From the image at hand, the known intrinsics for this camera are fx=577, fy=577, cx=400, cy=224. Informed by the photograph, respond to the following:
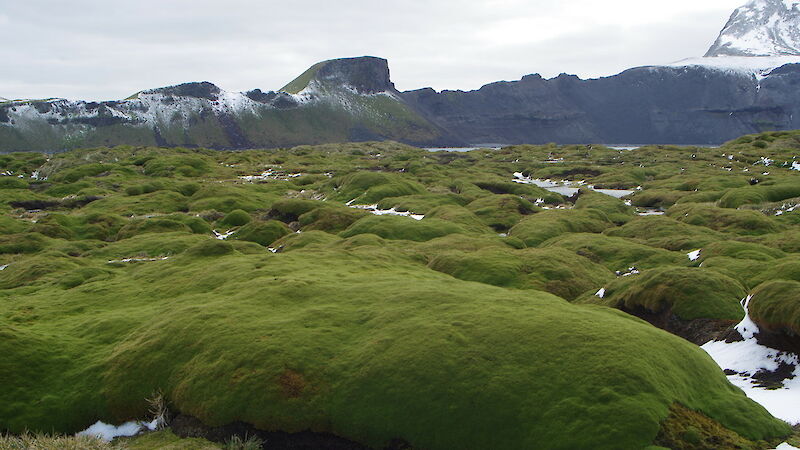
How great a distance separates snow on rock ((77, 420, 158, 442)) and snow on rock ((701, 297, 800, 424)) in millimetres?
19458

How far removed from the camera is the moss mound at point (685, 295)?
25.8 metres

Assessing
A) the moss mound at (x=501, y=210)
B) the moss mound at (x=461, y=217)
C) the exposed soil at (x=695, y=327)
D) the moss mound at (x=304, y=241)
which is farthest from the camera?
the moss mound at (x=501, y=210)

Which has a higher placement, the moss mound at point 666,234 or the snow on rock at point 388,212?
the snow on rock at point 388,212

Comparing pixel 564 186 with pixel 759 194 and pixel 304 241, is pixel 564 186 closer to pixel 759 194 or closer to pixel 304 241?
pixel 759 194

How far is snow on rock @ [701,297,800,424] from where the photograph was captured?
59.7 feet

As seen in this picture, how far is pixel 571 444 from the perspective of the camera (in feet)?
47.5

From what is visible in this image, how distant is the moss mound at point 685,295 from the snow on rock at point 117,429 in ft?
70.9

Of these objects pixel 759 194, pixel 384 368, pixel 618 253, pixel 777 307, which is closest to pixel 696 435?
pixel 384 368

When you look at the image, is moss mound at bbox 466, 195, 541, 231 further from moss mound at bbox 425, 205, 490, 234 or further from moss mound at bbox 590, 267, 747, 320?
moss mound at bbox 590, 267, 747, 320

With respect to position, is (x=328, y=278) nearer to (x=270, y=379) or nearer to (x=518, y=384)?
(x=270, y=379)

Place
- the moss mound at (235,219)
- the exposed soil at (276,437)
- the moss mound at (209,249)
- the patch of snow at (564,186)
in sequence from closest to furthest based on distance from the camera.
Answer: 1. the exposed soil at (276,437)
2. the moss mound at (209,249)
3. the moss mound at (235,219)
4. the patch of snow at (564,186)

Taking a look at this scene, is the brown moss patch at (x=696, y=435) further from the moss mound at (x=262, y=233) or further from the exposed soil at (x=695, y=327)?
the moss mound at (x=262, y=233)

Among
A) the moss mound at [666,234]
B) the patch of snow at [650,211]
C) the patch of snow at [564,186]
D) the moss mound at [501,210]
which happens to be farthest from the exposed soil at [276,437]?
the patch of snow at [564,186]

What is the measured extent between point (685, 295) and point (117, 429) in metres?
23.9
